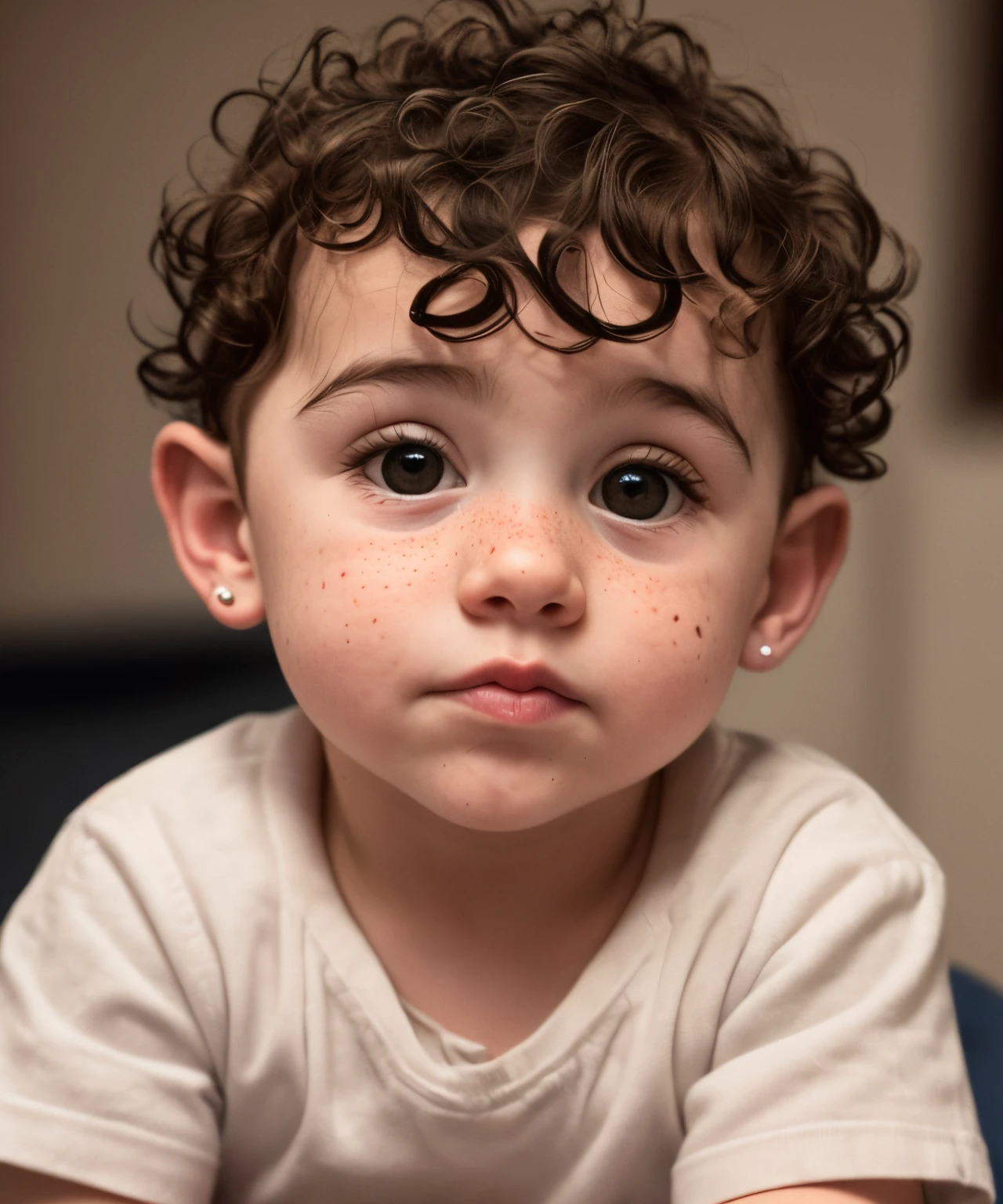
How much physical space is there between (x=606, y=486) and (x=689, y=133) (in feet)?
0.72

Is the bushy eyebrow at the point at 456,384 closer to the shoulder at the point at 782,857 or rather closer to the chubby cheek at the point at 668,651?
the chubby cheek at the point at 668,651

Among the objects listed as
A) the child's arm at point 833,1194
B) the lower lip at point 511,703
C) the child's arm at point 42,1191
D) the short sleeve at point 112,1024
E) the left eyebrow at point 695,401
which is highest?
the left eyebrow at point 695,401

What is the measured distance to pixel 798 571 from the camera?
34.3 inches

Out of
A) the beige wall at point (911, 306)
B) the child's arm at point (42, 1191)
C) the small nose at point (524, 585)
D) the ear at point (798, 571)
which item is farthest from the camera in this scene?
the beige wall at point (911, 306)

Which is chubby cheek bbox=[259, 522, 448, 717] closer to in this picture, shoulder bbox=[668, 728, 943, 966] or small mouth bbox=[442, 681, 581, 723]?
small mouth bbox=[442, 681, 581, 723]

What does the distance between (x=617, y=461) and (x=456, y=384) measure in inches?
3.6

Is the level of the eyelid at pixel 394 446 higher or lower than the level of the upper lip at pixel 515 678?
higher

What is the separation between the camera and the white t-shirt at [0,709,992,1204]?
736 mm

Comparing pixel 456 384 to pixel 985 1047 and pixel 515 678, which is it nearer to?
pixel 515 678

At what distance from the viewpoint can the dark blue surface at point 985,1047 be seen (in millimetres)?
956

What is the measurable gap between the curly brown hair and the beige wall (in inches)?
22.7

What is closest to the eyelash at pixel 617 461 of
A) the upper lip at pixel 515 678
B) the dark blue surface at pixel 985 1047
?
the upper lip at pixel 515 678

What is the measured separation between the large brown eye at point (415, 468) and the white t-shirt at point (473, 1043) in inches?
10.0

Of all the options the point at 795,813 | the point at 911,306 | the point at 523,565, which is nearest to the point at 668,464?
the point at 523,565
